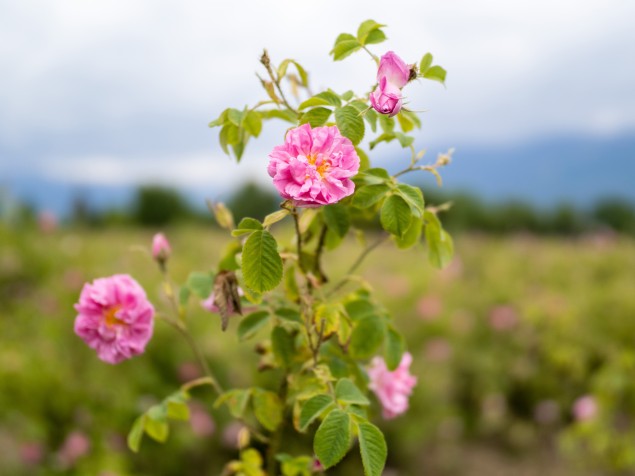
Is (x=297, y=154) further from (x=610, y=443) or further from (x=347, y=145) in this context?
(x=610, y=443)

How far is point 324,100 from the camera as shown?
2.66ft

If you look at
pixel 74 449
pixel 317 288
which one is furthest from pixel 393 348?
pixel 74 449

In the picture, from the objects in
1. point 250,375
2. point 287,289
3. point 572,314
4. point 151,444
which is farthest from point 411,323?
point 287,289

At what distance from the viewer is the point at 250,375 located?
3031 mm

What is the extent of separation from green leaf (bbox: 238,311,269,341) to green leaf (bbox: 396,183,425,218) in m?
0.29

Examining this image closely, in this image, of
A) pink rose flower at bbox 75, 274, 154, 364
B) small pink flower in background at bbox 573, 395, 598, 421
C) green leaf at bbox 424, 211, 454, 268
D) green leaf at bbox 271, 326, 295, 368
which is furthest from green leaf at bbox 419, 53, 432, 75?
small pink flower in background at bbox 573, 395, 598, 421

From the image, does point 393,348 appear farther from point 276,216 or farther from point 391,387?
point 276,216

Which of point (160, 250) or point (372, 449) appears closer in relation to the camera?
point (372, 449)

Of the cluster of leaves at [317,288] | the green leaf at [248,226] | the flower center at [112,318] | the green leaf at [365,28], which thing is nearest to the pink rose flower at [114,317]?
the flower center at [112,318]

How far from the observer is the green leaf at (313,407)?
796 mm

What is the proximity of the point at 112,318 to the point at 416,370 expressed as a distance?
Answer: 2802 mm

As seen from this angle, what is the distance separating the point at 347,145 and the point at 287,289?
321 millimetres

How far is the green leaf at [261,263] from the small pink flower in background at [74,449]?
8.40 ft

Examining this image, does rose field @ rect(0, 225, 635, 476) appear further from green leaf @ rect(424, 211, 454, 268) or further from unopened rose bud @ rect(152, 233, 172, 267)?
green leaf @ rect(424, 211, 454, 268)
